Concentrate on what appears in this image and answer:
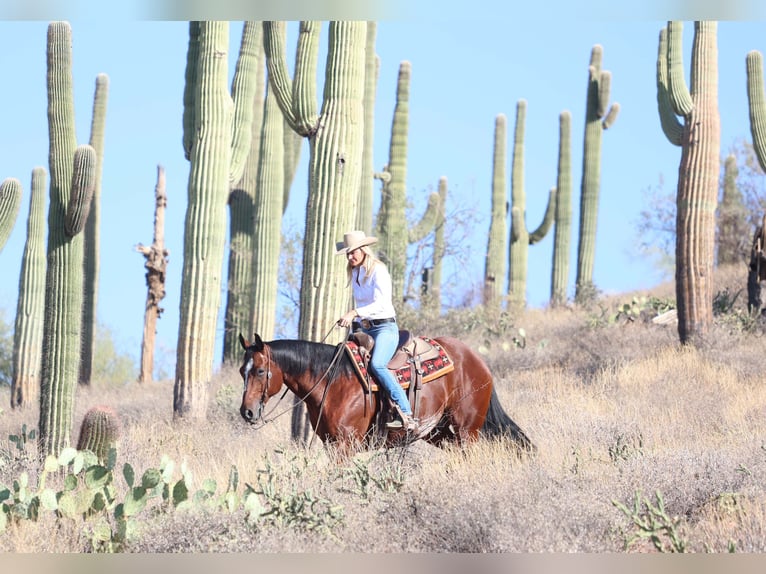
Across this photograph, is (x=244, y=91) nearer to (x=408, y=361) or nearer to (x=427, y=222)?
(x=427, y=222)

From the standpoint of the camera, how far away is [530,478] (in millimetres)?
9336

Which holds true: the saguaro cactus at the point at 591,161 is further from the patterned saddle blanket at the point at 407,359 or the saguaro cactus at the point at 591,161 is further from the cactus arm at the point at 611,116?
the patterned saddle blanket at the point at 407,359

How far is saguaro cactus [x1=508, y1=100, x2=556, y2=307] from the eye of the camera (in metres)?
29.5

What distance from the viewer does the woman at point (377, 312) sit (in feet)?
34.3

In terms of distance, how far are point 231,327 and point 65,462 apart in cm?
1495

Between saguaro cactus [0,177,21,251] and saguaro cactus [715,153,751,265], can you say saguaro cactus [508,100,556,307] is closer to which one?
saguaro cactus [715,153,751,265]

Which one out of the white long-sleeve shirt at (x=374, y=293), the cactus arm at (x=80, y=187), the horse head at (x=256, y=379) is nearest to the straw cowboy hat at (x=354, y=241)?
the white long-sleeve shirt at (x=374, y=293)

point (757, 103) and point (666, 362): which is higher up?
point (757, 103)

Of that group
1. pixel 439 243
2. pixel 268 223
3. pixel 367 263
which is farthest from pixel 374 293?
pixel 439 243

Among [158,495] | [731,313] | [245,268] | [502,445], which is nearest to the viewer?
[158,495]

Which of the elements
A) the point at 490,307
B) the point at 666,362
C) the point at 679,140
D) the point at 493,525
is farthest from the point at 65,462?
the point at 490,307

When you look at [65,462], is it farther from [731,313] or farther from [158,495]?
[731,313]

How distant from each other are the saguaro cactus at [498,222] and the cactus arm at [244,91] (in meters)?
11.0

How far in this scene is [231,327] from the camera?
24.3m
